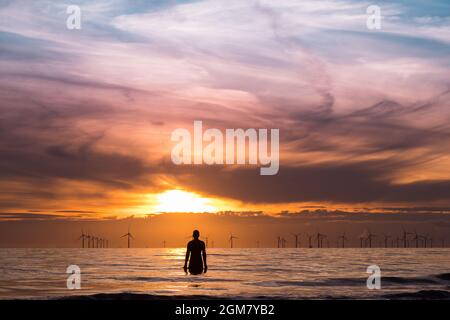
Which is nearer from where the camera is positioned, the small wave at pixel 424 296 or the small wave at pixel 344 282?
the small wave at pixel 424 296

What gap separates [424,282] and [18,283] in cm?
3244

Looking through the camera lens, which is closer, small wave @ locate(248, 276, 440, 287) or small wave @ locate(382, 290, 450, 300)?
small wave @ locate(382, 290, 450, 300)

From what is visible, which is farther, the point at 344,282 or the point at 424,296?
the point at 344,282

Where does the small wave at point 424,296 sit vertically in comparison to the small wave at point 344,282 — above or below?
above

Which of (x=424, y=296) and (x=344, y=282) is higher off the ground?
(x=424, y=296)

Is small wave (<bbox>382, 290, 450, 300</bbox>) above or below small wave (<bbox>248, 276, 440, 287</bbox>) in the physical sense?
above
